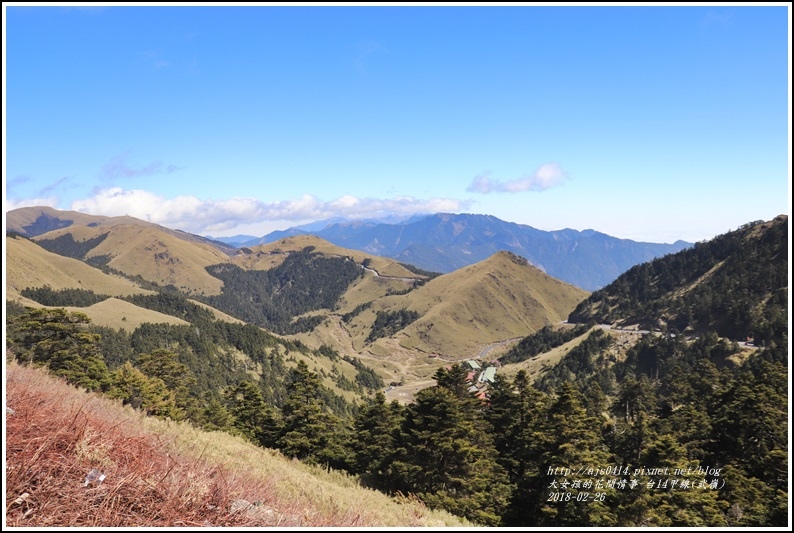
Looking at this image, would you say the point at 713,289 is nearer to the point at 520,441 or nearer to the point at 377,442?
the point at 520,441

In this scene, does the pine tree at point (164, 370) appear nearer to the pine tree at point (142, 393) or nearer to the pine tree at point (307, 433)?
the pine tree at point (142, 393)

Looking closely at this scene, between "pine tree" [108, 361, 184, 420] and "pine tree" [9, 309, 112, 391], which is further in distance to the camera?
"pine tree" [9, 309, 112, 391]

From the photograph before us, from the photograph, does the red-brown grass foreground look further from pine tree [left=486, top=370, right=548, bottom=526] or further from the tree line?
pine tree [left=486, top=370, right=548, bottom=526]

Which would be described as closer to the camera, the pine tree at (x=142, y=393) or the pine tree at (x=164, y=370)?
the pine tree at (x=142, y=393)

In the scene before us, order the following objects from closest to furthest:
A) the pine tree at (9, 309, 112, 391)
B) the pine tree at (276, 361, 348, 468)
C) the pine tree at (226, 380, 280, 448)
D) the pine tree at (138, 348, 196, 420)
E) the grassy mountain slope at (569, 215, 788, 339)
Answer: the pine tree at (276, 361, 348, 468) → the pine tree at (9, 309, 112, 391) → the pine tree at (226, 380, 280, 448) → the pine tree at (138, 348, 196, 420) → the grassy mountain slope at (569, 215, 788, 339)

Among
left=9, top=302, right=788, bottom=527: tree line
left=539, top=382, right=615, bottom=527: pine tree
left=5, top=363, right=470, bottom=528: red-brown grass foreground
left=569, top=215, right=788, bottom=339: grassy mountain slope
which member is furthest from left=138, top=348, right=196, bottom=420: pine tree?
left=569, top=215, right=788, bottom=339: grassy mountain slope

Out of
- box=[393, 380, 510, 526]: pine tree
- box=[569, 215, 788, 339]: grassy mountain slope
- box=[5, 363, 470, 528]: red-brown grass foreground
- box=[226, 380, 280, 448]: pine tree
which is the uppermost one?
box=[569, 215, 788, 339]: grassy mountain slope

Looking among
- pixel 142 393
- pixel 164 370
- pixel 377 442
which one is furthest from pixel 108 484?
pixel 164 370

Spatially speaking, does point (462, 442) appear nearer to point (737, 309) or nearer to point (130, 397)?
point (130, 397)

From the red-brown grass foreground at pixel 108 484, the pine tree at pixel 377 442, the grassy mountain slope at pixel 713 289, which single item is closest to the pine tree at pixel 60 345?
the pine tree at pixel 377 442

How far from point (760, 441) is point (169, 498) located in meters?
41.7

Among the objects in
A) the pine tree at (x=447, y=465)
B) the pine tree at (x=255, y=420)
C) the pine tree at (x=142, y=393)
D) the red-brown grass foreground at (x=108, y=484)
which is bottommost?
the pine tree at (x=255, y=420)

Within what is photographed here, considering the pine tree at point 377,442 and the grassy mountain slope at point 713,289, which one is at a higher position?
the grassy mountain slope at point 713,289

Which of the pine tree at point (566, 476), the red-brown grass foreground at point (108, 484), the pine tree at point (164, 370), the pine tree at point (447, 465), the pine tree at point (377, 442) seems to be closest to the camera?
the red-brown grass foreground at point (108, 484)
